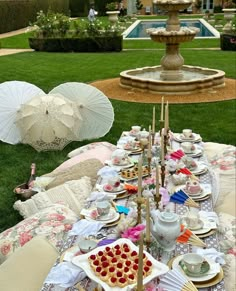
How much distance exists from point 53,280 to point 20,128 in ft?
12.8

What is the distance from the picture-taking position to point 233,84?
34.9 feet

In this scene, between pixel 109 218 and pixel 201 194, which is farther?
pixel 201 194

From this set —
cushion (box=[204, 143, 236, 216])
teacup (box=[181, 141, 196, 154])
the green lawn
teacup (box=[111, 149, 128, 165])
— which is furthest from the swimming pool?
teacup (box=[111, 149, 128, 165])

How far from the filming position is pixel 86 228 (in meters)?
3.35

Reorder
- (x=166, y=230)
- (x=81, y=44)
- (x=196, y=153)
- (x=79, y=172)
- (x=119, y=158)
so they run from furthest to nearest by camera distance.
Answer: (x=81, y=44) < (x=79, y=172) < (x=196, y=153) < (x=119, y=158) < (x=166, y=230)

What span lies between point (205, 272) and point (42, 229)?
1466mm

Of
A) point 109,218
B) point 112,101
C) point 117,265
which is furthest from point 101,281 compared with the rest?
point 112,101

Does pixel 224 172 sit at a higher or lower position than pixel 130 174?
lower

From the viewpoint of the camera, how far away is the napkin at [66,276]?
2746 mm

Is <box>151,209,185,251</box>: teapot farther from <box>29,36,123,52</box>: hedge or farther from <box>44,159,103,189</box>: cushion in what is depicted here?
<box>29,36,123,52</box>: hedge

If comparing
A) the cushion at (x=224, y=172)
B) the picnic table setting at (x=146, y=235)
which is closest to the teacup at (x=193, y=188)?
the picnic table setting at (x=146, y=235)

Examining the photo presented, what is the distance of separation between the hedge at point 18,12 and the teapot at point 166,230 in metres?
22.1

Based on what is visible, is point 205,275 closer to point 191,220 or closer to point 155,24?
point 191,220

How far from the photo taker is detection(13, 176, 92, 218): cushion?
14.4 feet
